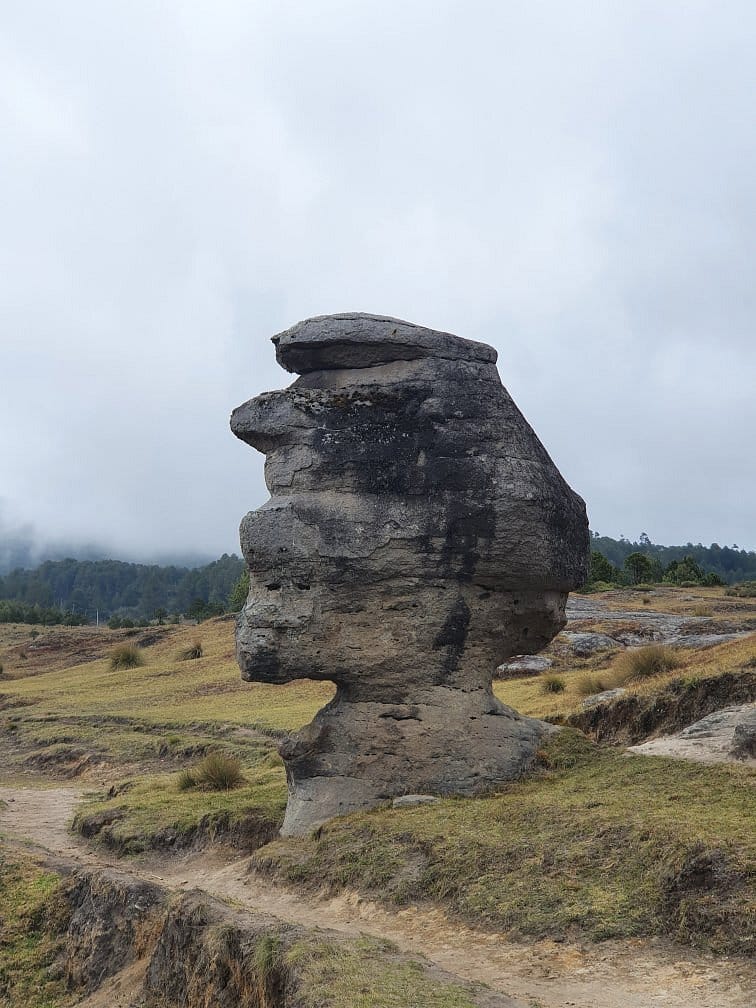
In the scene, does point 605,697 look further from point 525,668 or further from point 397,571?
point 525,668

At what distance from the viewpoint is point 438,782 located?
1284 cm

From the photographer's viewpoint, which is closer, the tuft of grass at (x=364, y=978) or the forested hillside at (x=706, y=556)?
the tuft of grass at (x=364, y=978)

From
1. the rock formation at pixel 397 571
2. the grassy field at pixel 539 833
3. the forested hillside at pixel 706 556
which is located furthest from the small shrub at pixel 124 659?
the forested hillside at pixel 706 556

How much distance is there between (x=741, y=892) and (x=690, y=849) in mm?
755

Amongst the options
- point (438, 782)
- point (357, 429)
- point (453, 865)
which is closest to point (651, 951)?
point (453, 865)

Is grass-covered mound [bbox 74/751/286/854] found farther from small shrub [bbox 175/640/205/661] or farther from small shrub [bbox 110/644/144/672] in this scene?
small shrub [bbox 110/644/144/672]

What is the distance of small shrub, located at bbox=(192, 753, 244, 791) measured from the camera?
16.8 metres

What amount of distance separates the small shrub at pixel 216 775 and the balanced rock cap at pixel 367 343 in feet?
24.7

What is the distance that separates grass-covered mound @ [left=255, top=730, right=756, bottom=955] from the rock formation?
35.1 inches

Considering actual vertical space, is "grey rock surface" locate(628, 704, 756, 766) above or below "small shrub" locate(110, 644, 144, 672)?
above

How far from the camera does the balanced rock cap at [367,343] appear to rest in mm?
13805

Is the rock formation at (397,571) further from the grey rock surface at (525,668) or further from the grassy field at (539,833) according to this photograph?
the grey rock surface at (525,668)

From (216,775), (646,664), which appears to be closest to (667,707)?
(646,664)

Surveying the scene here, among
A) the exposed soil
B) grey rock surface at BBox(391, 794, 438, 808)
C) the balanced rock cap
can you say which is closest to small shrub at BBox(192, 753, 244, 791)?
grey rock surface at BBox(391, 794, 438, 808)
